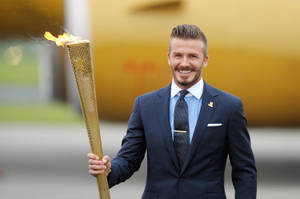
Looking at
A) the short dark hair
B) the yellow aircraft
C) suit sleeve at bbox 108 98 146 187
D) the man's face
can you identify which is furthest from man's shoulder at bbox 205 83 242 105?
the yellow aircraft

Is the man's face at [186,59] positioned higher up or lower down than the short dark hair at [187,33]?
lower down

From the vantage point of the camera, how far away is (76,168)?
911 centimetres

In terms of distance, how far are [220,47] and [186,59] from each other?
4.88 m

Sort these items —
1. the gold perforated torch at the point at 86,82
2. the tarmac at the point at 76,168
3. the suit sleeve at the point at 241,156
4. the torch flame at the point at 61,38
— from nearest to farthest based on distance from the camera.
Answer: the gold perforated torch at the point at 86,82 → the torch flame at the point at 61,38 → the suit sleeve at the point at 241,156 → the tarmac at the point at 76,168

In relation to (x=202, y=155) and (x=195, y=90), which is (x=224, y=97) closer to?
(x=195, y=90)

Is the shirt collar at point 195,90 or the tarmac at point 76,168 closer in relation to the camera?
the shirt collar at point 195,90

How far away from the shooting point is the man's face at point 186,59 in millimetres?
3070

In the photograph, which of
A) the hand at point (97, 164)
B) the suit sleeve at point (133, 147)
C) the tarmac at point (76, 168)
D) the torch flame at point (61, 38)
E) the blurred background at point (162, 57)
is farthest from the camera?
the blurred background at point (162, 57)

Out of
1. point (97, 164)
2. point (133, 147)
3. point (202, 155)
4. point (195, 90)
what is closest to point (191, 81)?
point (195, 90)

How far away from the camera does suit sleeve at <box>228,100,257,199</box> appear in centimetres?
313

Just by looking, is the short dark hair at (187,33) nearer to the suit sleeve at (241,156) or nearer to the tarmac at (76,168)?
the suit sleeve at (241,156)

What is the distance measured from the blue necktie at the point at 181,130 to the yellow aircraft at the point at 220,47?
15.3ft

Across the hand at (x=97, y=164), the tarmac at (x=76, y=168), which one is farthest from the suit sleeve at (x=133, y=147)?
the tarmac at (x=76, y=168)

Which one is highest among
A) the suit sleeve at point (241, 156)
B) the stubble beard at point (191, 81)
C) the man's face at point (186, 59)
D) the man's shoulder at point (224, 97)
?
the man's face at point (186, 59)
